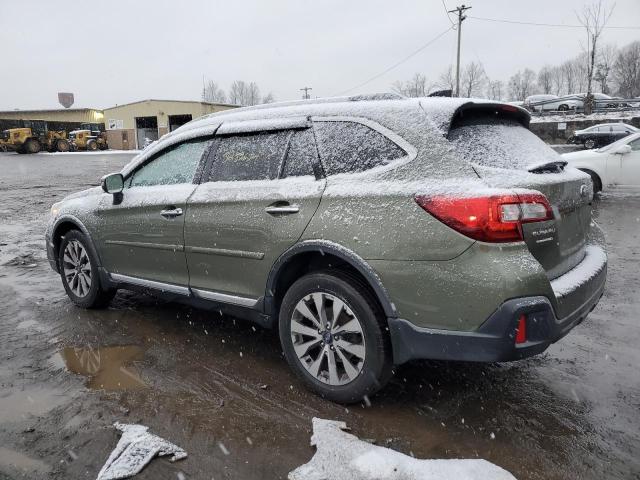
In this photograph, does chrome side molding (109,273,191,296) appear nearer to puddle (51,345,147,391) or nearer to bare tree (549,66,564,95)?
puddle (51,345,147,391)

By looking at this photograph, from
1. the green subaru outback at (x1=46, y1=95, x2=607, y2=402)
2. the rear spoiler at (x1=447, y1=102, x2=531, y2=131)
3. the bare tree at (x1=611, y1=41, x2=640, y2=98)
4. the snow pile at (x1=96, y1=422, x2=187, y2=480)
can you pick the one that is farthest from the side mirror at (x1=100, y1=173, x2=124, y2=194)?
the bare tree at (x1=611, y1=41, x2=640, y2=98)

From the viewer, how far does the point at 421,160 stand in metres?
2.63

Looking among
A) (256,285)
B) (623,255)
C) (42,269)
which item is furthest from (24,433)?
(623,255)

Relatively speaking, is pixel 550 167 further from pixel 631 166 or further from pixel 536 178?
pixel 631 166

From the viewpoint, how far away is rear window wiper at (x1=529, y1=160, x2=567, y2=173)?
9.02 ft

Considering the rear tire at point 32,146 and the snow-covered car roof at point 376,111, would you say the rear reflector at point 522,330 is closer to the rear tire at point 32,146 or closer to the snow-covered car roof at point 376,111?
the snow-covered car roof at point 376,111

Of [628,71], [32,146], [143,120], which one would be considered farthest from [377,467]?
[628,71]

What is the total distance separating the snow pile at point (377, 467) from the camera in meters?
2.31

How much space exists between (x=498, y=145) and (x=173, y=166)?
2.45 metres

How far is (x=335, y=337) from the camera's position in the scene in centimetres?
288

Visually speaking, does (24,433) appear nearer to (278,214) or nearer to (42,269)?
(278,214)

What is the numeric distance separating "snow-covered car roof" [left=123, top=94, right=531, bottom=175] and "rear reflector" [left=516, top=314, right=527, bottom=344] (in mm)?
1023

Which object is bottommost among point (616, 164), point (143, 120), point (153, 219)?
point (153, 219)

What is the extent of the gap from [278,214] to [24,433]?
72.6 inches
